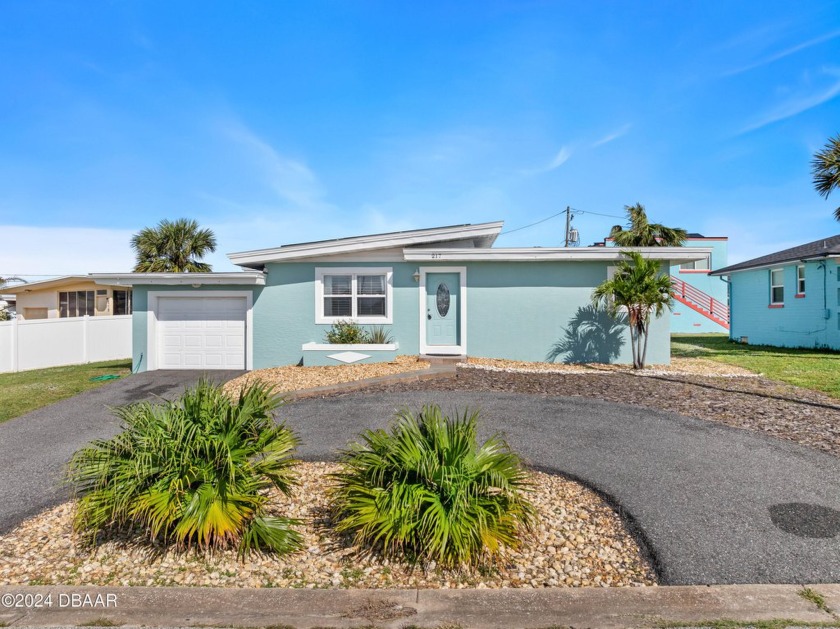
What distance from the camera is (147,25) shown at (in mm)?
9609

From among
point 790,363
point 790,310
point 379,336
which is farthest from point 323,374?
point 790,310

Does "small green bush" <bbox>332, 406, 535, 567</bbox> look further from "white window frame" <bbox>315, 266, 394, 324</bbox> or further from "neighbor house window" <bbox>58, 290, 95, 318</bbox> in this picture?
"neighbor house window" <bbox>58, 290, 95, 318</bbox>

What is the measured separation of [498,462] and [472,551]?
688 mm

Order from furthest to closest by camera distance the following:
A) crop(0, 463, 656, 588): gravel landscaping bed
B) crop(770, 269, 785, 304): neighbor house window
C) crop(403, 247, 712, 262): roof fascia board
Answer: crop(770, 269, 785, 304): neighbor house window → crop(403, 247, 712, 262): roof fascia board → crop(0, 463, 656, 588): gravel landscaping bed

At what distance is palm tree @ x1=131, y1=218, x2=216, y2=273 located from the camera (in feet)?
66.5

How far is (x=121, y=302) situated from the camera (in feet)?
76.2

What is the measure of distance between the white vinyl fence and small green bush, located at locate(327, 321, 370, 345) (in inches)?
428

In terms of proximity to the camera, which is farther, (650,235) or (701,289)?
(701,289)

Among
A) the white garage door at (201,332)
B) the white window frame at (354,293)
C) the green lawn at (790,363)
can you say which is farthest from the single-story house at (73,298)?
the green lawn at (790,363)

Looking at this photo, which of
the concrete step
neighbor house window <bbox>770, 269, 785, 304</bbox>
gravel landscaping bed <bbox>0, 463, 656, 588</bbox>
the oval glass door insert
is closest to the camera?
gravel landscaping bed <bbox>0, 463, 656, 588</bbox>

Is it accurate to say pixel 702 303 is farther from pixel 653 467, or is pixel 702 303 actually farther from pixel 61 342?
pixel 61 342

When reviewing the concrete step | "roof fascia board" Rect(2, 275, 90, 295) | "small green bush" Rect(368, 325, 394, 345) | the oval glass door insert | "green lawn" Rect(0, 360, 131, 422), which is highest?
"roof fascia board" Rect(2, 275, 90, 295)

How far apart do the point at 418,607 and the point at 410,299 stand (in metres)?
9.64

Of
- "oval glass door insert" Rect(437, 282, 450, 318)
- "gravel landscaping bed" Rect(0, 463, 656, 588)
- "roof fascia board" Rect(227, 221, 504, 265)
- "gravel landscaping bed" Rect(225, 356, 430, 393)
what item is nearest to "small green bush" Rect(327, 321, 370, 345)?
"gravel landscaping bed" Rect(225, 356, 430, 393)
